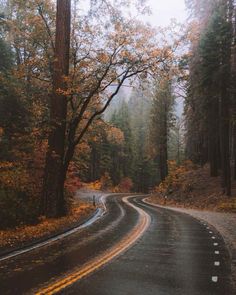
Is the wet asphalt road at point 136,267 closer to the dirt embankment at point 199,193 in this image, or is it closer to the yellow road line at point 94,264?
the yellow road line at point 94,264

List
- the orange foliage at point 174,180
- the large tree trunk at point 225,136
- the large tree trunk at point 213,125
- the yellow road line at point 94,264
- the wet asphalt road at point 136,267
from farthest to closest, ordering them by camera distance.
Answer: the orange foliage at point 174,180
the large tree trunk at point 213,125
the large tree trunk at point 225,136
the wet asphalt road at point 136,267
the yellow road line at point 94,264

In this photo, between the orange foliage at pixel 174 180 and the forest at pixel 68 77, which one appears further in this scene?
the orange foliage at pixel 174 180

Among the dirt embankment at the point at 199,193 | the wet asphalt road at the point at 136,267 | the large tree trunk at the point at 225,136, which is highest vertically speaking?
the large tree trunk at the point at 225,136

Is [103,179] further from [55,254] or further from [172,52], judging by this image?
[55,254]

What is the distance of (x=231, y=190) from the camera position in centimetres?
2984

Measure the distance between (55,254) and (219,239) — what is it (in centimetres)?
606

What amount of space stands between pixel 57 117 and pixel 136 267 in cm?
966

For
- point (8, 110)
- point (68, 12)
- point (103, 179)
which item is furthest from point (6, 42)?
point (103, 179)

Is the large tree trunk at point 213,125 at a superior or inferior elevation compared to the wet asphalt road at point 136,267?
superior

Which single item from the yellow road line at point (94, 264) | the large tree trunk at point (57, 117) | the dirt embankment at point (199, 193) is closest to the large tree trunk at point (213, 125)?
the dirt embankment at point (199, 193)

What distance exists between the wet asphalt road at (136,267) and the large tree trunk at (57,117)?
370 cm

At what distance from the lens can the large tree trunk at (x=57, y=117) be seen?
709 inches

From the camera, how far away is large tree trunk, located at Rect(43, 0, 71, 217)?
59.1 ft

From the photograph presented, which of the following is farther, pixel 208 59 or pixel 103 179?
pixel 103 179
